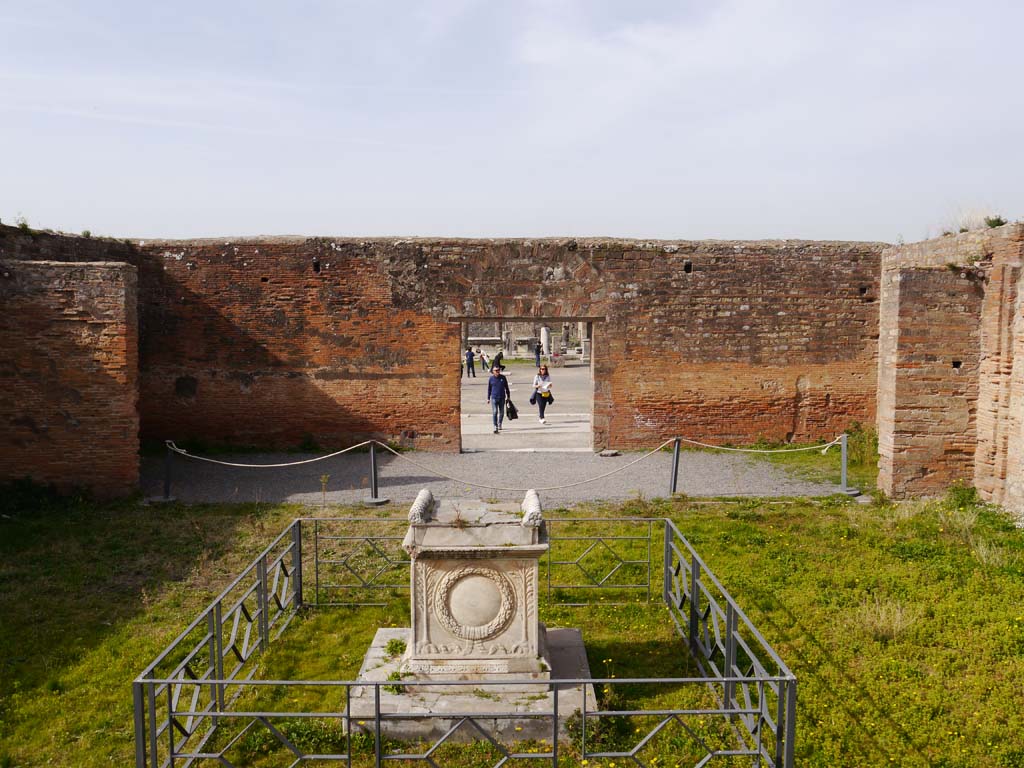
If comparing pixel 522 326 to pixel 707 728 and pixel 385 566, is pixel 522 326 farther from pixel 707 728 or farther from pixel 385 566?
pixel 707 728

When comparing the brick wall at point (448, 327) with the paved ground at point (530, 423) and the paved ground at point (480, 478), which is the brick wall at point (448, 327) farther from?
the paved ground at point (530, 423)

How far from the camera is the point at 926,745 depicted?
509 cm

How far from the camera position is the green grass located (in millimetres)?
5238

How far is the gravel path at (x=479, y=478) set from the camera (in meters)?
10.9

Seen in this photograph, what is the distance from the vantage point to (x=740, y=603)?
718 cm

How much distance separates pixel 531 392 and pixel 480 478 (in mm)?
12556

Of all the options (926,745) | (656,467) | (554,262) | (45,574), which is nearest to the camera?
(926,745)

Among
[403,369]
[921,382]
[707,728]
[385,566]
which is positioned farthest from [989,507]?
[403,369]

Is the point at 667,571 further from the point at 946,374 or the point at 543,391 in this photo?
the point at 543,391

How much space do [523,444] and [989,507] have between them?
7.44 meters

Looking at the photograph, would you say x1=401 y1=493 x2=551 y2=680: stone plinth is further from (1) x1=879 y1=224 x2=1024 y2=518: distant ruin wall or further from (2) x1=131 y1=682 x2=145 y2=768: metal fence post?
(1) x1=879 y1=224 x2=1024 y2=518: distant ruin wall

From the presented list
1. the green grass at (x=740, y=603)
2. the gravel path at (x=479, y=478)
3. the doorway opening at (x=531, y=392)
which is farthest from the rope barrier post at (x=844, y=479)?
the doorway opening at (x=531, y=392)

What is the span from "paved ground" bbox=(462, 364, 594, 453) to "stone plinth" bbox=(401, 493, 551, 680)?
8.42 metres

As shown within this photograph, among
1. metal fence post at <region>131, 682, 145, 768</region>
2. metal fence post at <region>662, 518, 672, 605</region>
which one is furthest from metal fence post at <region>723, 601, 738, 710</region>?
metal fence post at <region>131, 682, 145, 768</region>
